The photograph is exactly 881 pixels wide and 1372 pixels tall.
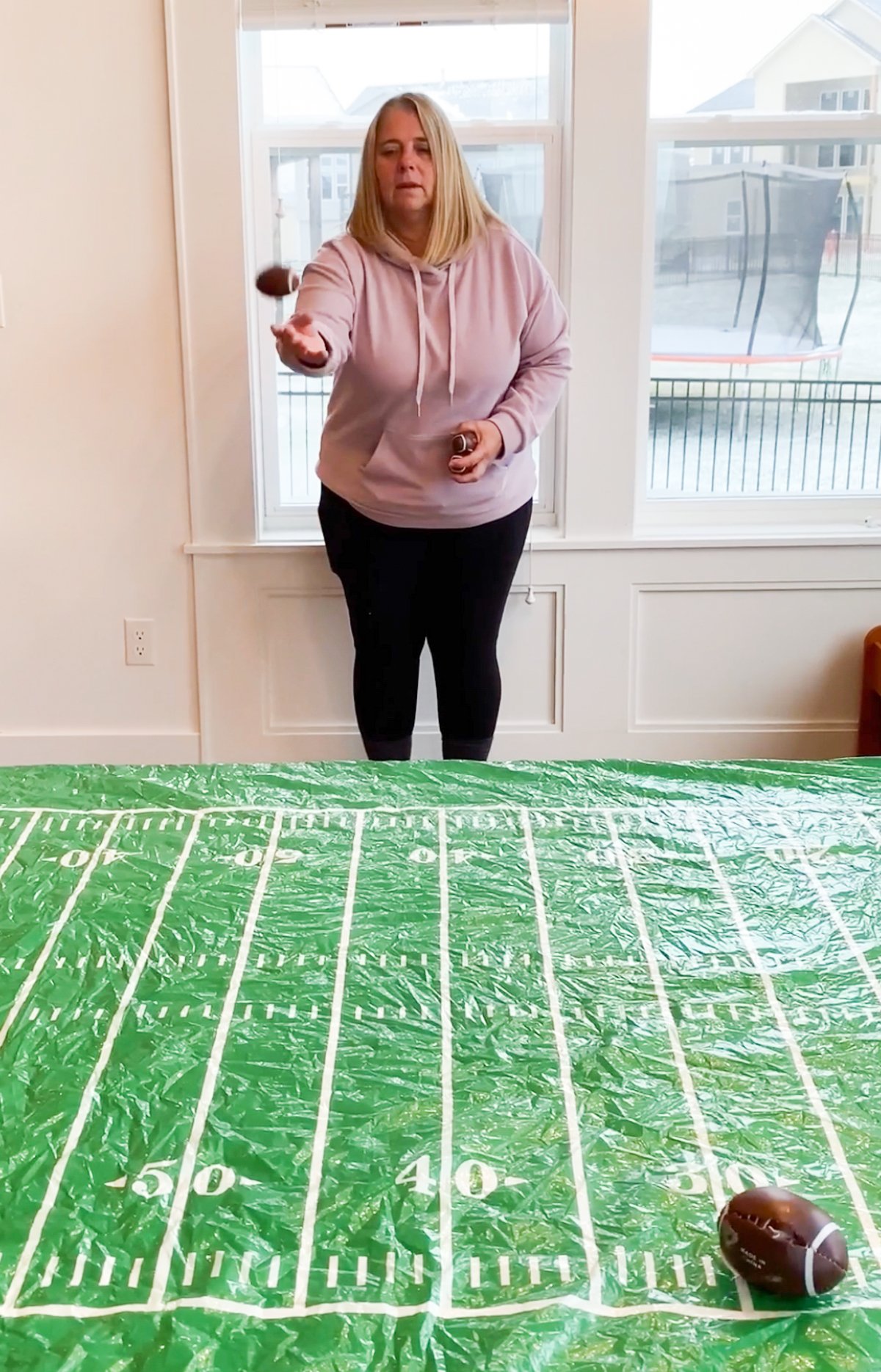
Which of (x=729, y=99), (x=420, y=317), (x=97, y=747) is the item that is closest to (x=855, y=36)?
(x=729, y=99)

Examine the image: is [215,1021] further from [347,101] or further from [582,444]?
[347,101]

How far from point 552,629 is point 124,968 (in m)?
1.90

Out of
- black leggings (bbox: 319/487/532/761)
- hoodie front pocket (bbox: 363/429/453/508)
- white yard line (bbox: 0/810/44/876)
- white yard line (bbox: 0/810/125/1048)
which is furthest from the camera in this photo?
black leggings (bbox: 319/487/532/761)

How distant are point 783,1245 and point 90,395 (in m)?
2.51

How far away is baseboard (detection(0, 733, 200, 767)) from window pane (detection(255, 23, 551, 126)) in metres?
1.44

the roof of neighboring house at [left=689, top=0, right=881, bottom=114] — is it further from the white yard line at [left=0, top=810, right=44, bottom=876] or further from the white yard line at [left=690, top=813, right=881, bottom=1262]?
the white yard line at [left=0, top=810, right=44, bottom=876]

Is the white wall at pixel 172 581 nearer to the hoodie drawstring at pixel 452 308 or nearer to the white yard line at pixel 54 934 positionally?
the hoodie drawstring at pixel 452 308

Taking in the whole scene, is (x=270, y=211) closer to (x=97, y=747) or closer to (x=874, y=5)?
(x=97, y=747)

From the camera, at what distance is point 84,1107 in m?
1.11

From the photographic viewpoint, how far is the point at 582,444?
2984 millimetres

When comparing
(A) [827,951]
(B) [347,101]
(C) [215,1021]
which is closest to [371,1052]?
(C) [215,1021]

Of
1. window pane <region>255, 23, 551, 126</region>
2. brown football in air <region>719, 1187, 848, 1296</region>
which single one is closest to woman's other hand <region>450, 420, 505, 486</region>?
window pane <region>255, 23, 551, 126</region>

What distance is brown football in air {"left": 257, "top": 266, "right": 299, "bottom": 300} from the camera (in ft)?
8.56

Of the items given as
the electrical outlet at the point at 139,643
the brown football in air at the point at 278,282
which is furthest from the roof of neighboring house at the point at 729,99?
the electrical outlet at the point at 139,643
